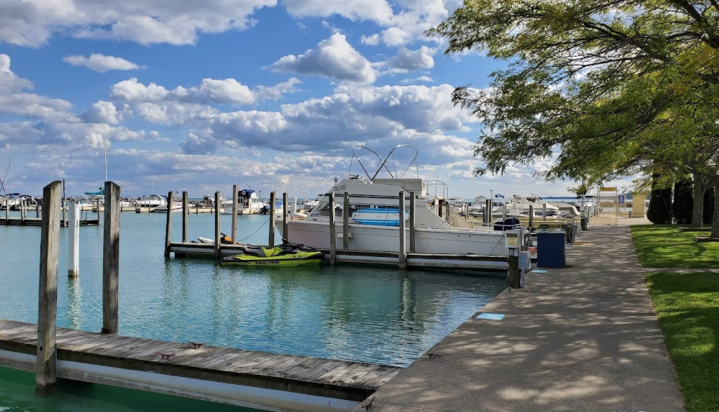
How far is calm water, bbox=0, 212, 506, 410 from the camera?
40.8 ft

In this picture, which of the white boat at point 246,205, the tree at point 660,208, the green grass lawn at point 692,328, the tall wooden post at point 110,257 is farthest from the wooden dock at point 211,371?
the white boat at point 246,205

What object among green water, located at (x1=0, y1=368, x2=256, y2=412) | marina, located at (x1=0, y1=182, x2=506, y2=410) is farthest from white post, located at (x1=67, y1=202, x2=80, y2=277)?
green water, located at (x1=0, y1=368, x2=256, y2=412)

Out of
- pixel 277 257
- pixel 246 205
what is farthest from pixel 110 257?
pixel 246 205

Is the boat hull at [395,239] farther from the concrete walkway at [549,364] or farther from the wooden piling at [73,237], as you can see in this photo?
the concrete walkway at [549,364]

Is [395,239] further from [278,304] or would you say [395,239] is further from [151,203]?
[151,203]

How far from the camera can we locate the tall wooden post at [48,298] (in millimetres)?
8055

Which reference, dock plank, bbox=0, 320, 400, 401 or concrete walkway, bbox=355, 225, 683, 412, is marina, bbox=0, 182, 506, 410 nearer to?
dock plank, bbox=0, 320, 400, 401

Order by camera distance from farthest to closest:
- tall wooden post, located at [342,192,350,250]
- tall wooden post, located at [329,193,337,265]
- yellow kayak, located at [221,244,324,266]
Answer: tall wooden post, located at [342,192,350,250] → tall wooden post, located at [329,193,337,265] → yellow kayak, located at [221,244,324,266]

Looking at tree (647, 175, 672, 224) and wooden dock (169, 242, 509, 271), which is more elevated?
tree (647, 175, 672, 224)

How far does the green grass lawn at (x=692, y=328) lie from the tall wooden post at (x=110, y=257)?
777 cm

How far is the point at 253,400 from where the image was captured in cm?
670

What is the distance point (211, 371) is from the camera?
274 inches

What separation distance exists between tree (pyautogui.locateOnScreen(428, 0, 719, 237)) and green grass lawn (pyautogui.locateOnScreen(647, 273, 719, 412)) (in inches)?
108

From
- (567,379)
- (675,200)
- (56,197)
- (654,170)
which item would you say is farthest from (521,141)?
(675,200)
